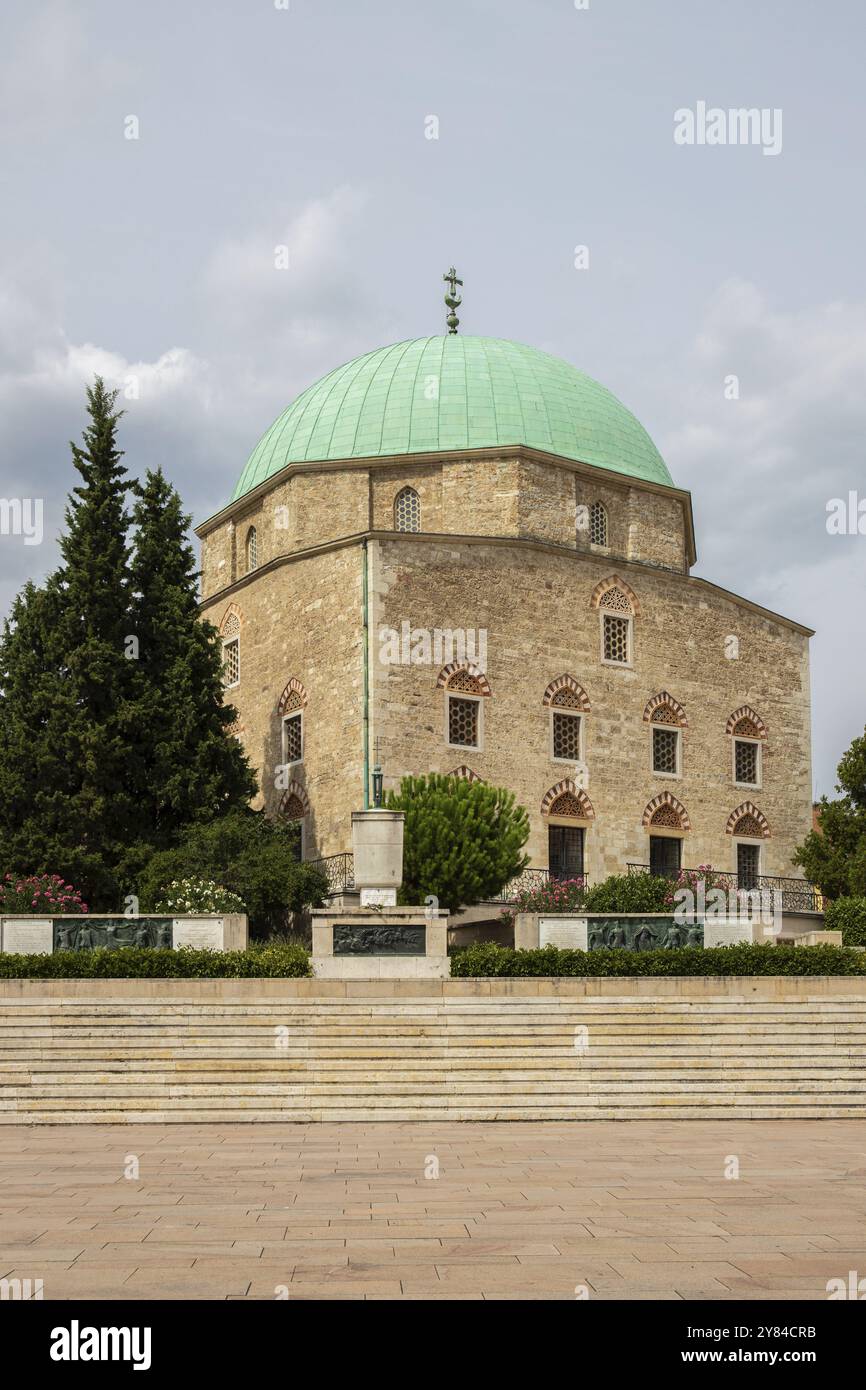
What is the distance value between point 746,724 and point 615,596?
427cm

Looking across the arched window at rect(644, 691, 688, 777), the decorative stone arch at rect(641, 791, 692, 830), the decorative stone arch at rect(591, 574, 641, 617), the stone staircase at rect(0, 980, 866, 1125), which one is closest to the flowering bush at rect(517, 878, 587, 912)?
the decorative stone arch at rect(641, 791, 692, 830)

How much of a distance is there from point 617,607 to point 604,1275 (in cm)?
2319

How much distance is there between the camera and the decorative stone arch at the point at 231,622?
30.3m

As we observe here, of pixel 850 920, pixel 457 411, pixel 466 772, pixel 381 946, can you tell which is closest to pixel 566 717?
pixel 466 772

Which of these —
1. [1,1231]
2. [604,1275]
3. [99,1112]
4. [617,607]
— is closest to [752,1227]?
[604,1275]

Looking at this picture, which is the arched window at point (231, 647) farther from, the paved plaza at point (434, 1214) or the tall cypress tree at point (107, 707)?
the paved plaza at point (434, 1214)

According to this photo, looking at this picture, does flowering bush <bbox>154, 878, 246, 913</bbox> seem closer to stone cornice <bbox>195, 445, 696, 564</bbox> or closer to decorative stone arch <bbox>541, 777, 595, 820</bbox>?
decorative stone arch <bbox>541, 777, 595, 820</bbox>

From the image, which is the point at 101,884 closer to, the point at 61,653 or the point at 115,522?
the point at 61,653

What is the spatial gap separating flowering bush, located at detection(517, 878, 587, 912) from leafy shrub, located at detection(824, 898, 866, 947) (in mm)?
4375

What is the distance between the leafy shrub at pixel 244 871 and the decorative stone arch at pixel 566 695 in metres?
6.41

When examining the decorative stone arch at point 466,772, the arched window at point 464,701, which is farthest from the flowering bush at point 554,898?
the arched window at point 464,701

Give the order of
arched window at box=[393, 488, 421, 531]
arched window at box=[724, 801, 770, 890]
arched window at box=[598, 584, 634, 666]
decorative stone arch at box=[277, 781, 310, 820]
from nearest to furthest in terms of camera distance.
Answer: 1. decorative stone arch at box=[277, 781, 310, 820]
2. arched window at box=[598, 584, 634, 666]
3. arched window at box=[724, 801, 770, 890]
4. arched window at box=[393, 488, 421, 531]

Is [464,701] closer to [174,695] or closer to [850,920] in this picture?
[174,695]

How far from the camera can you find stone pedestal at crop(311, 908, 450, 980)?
53.2 feet
